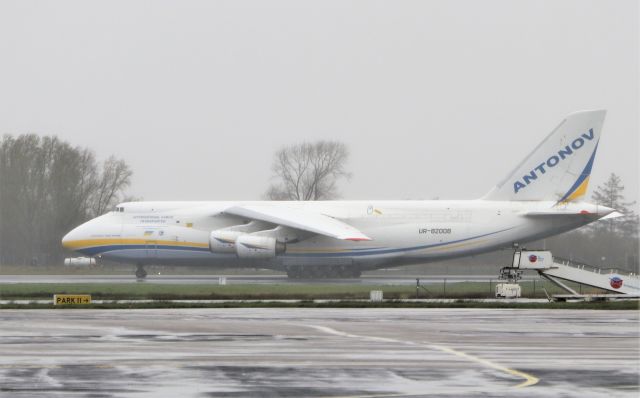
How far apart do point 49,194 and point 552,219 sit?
37.4m

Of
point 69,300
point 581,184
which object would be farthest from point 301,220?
point 69,300

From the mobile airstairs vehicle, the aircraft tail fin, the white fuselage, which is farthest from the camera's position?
the white fuselage

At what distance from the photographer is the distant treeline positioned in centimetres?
7456

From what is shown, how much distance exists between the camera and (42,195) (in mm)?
74938

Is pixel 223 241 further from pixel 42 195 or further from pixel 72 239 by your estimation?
pixel 42 195

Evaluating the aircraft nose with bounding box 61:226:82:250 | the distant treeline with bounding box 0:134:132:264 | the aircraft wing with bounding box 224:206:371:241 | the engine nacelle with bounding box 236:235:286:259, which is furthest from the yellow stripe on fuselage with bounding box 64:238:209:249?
the distant treeline with bounding box 0:134:132:264

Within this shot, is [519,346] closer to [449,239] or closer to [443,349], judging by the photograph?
[443,349]

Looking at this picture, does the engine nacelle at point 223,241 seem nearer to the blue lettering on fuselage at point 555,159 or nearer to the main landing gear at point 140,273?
the main landing gear at point 140,273

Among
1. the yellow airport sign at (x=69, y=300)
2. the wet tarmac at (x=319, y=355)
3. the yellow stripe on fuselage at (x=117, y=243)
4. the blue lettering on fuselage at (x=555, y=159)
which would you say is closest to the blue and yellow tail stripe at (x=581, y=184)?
the blue lettering on fuselage at (x=555, y=159)

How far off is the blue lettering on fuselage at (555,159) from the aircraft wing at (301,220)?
9.21m

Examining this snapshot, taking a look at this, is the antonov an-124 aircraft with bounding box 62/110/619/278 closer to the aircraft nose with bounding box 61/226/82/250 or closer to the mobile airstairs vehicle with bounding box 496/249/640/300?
the aircraft nose with bounding box 61/226/82/250

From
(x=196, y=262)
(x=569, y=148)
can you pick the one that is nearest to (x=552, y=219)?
(x=569, y=148)

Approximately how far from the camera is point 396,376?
16.1m

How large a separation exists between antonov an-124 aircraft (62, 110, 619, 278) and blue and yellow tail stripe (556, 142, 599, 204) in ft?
0.17
